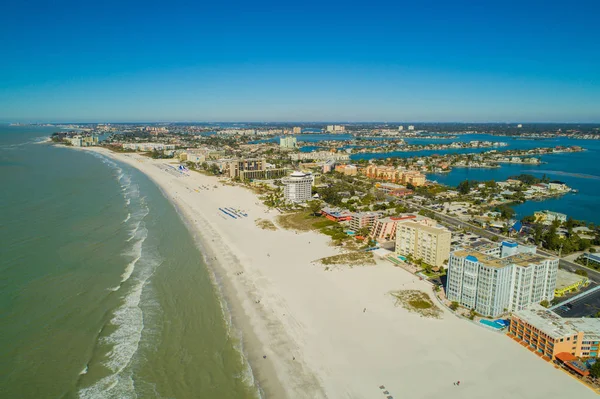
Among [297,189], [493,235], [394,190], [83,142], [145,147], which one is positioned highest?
[83,142]

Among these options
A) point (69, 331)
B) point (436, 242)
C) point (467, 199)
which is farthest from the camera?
point (467, 199)

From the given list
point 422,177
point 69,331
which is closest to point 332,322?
point 69,331

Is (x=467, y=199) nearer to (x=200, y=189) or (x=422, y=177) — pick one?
(x=422, y=177)

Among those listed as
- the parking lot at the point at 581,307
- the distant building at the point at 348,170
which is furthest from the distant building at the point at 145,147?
the parking lot at the point at 581,307

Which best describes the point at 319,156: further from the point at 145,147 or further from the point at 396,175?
the point at 145,147

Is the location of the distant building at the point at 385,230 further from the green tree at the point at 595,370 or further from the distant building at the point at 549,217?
the distant building at the point at 549,217

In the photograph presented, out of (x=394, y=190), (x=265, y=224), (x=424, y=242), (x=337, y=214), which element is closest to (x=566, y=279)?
(x=424, y=242)

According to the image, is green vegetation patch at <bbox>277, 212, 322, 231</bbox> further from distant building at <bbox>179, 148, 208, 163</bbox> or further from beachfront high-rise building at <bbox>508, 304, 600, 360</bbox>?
distant building at <bbox>179, 148, 208, 163</bbox>
